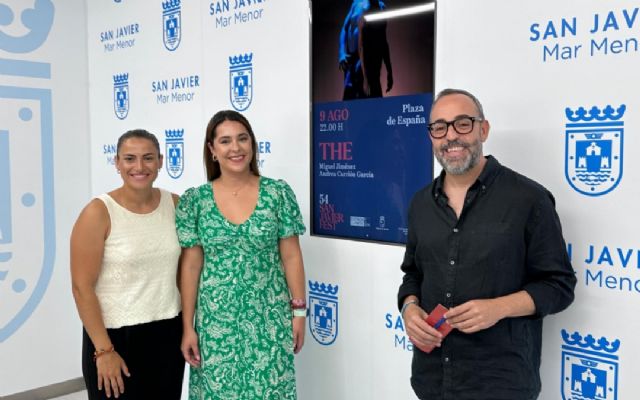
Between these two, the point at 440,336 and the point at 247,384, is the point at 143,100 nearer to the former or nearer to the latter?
the point at 247,384

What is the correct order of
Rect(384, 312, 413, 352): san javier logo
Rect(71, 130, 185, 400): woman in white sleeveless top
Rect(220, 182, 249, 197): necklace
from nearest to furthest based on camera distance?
Rect(71, 130, 185, 400): woman in white sleeveless top
Rect(220, 182, 249, 197): necklace
Rect(384, 312, 413, 352): san javier logo

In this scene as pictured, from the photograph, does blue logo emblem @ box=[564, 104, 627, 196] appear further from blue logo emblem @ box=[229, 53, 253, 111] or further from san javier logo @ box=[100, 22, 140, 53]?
san javier logo @ box=[100, 22, 140, 53]

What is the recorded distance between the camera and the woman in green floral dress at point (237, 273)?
2064 millimetres

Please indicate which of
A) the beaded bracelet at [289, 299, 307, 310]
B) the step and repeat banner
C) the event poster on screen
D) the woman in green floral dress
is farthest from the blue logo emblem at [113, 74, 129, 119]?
the beaded bracelet at [289, 299, 307, 310]

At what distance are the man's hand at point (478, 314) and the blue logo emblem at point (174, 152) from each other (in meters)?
2.10

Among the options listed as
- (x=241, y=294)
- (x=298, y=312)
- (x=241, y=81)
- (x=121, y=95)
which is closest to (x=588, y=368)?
(x=298, y=312)

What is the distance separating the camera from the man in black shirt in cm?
154

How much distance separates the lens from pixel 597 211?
176 cm

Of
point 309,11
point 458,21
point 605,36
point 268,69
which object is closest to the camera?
point 605,36

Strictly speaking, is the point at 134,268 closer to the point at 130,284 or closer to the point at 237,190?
the point at 130,284

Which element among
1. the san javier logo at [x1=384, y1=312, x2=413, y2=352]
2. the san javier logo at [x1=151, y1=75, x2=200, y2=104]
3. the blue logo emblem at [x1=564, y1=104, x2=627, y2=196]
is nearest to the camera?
the blue logo emblem at [x1=564, y1=104, x2=627, y2=196]

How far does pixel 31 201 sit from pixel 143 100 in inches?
37.5

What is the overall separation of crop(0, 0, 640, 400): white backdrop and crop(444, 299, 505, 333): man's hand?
459mm

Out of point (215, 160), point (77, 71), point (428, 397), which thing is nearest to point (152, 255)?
point (215, 160)
